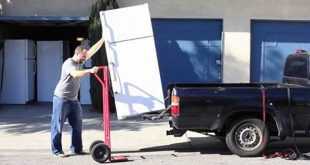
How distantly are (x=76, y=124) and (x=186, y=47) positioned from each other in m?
7.32

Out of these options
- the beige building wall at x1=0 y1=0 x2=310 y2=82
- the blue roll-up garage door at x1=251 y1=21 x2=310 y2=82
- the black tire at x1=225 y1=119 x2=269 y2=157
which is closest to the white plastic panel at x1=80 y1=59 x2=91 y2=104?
the beige building wall at x1=0 y1=0 x2=310 y2=82

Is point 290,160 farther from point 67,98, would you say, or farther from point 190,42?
point 190,42

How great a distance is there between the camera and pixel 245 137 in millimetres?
10750

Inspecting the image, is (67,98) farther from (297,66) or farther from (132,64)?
(297,66)

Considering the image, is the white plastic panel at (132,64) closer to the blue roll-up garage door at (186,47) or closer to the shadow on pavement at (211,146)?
the shadow on pavement at (211,146)

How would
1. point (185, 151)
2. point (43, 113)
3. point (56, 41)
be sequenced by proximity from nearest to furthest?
point (185, 151) → point (43, 113) → point (56, 41)

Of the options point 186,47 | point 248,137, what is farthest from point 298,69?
point 186,47

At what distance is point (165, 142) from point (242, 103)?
2.23 metres

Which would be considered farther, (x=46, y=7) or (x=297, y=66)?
(x=46, y=7)

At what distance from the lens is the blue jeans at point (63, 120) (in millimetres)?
10594

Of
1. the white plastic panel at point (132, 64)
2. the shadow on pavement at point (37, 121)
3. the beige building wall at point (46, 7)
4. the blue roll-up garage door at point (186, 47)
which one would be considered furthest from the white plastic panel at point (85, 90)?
the white plastic panel at point (132, 64)

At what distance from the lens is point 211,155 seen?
11.0 meters

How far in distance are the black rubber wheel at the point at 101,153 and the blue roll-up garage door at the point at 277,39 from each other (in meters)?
8.52

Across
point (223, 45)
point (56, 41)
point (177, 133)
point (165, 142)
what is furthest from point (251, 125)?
point (56, 41)
